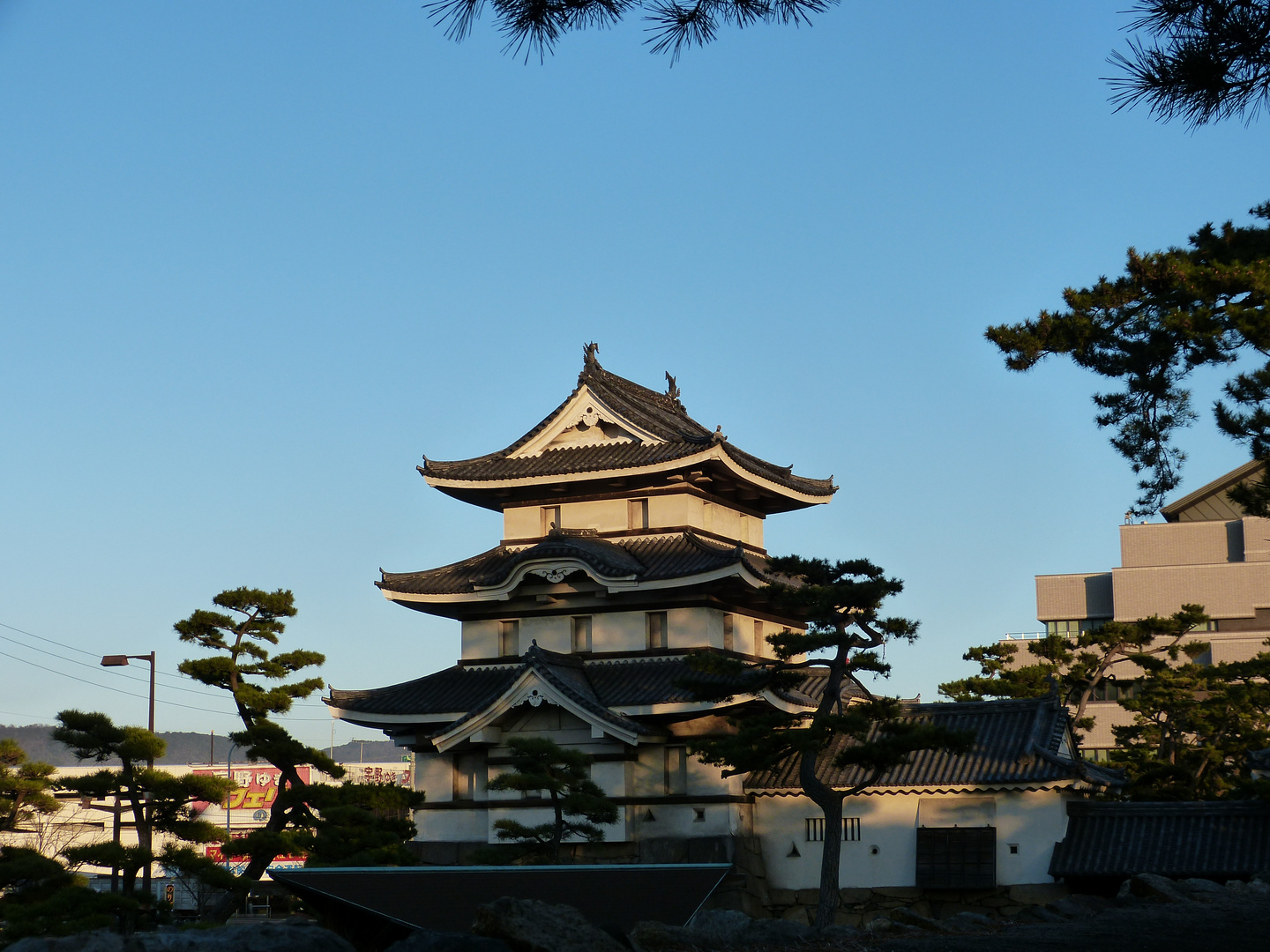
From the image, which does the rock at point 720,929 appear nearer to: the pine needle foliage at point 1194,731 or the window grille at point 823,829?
the window grille at point 823,829

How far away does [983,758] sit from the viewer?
25141mm

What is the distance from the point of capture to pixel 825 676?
29.4 m

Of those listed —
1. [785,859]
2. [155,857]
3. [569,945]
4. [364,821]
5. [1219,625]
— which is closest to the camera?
[569,945]

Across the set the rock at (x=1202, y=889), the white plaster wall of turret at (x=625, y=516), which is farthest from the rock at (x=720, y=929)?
the white plaster wall of turret at (x=625, y=516)

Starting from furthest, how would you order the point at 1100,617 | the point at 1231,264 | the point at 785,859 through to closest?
1. the point at 1100,617
2. the point at 785,859
3. the point at 1231,264

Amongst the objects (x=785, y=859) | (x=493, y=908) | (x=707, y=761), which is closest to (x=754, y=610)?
(x=785, y=859)

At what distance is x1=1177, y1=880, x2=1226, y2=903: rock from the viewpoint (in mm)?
19594

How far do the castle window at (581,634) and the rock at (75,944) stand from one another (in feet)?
59.7

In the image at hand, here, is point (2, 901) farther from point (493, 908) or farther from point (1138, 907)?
point (1138, 907)

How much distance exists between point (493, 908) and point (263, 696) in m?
15.6

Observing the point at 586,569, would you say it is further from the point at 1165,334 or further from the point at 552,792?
the point at 1165,334

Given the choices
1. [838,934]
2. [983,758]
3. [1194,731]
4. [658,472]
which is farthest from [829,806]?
[1194,731]

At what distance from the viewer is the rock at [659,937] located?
13.0 m

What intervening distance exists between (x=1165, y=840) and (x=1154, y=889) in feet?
15.0
